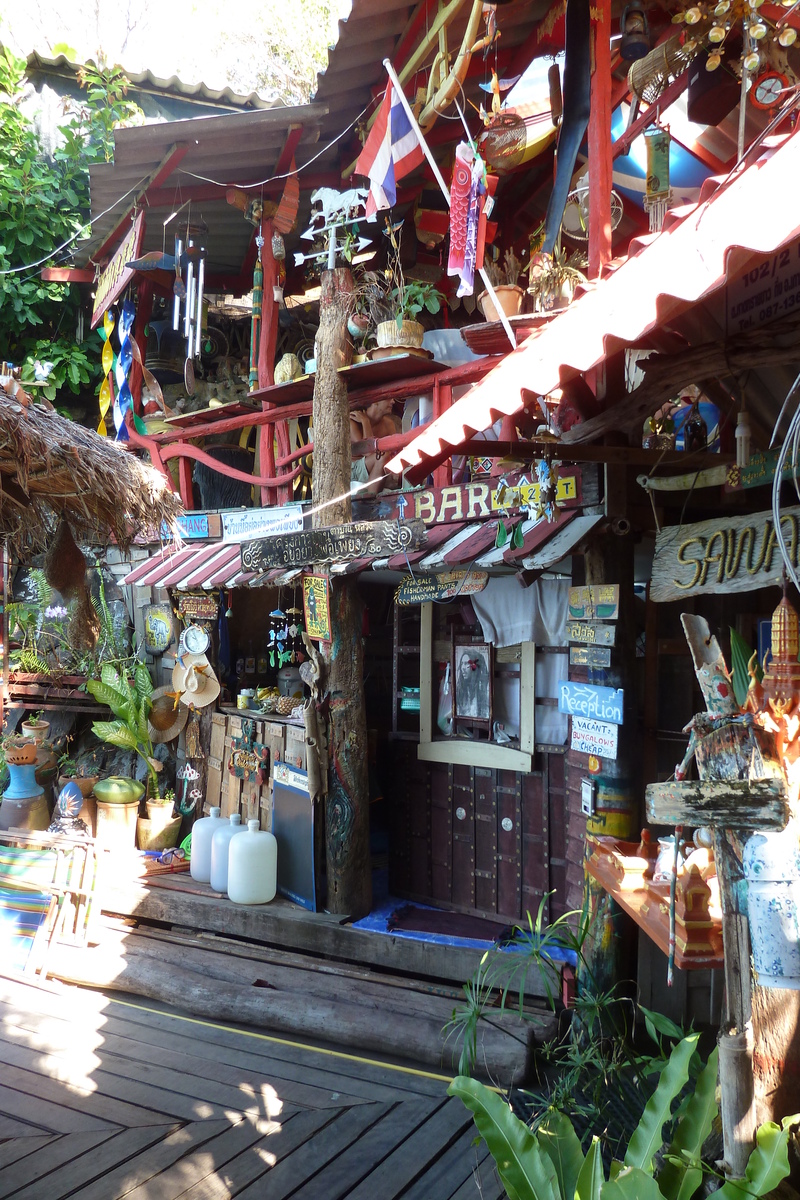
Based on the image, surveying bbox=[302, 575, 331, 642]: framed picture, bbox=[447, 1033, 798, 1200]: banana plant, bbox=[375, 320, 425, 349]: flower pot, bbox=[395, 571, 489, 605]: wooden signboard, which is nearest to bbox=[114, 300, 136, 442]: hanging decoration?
bbox=[375, 320, 425, 349]: flower pot

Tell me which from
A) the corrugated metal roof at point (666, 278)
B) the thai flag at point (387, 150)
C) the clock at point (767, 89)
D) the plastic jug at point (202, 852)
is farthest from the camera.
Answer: the plastic jug at point (202, 852)

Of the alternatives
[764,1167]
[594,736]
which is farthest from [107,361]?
[764,1167]

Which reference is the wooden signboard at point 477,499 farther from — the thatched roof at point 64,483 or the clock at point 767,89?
the clock at point 767,89

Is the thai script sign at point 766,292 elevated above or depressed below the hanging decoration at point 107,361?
below

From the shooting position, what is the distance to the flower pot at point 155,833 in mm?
9000

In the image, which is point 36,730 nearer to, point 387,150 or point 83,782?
point 83,782

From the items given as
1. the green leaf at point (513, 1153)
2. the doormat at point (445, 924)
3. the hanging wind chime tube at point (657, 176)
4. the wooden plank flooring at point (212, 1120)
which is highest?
the hanging wind chime tube at point (657, 176)

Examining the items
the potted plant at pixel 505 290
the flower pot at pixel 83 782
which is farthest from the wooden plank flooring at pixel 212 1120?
the potted plant at pixel 505 290

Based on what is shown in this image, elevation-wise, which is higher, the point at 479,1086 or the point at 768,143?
the point at 768,143

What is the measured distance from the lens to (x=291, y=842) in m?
7.47

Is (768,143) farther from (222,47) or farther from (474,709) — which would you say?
(222,47)

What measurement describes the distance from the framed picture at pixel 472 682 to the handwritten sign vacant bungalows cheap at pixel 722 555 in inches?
121

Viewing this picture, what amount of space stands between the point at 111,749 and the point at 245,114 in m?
7.44

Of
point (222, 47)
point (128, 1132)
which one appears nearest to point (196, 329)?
point (128, 1132)
